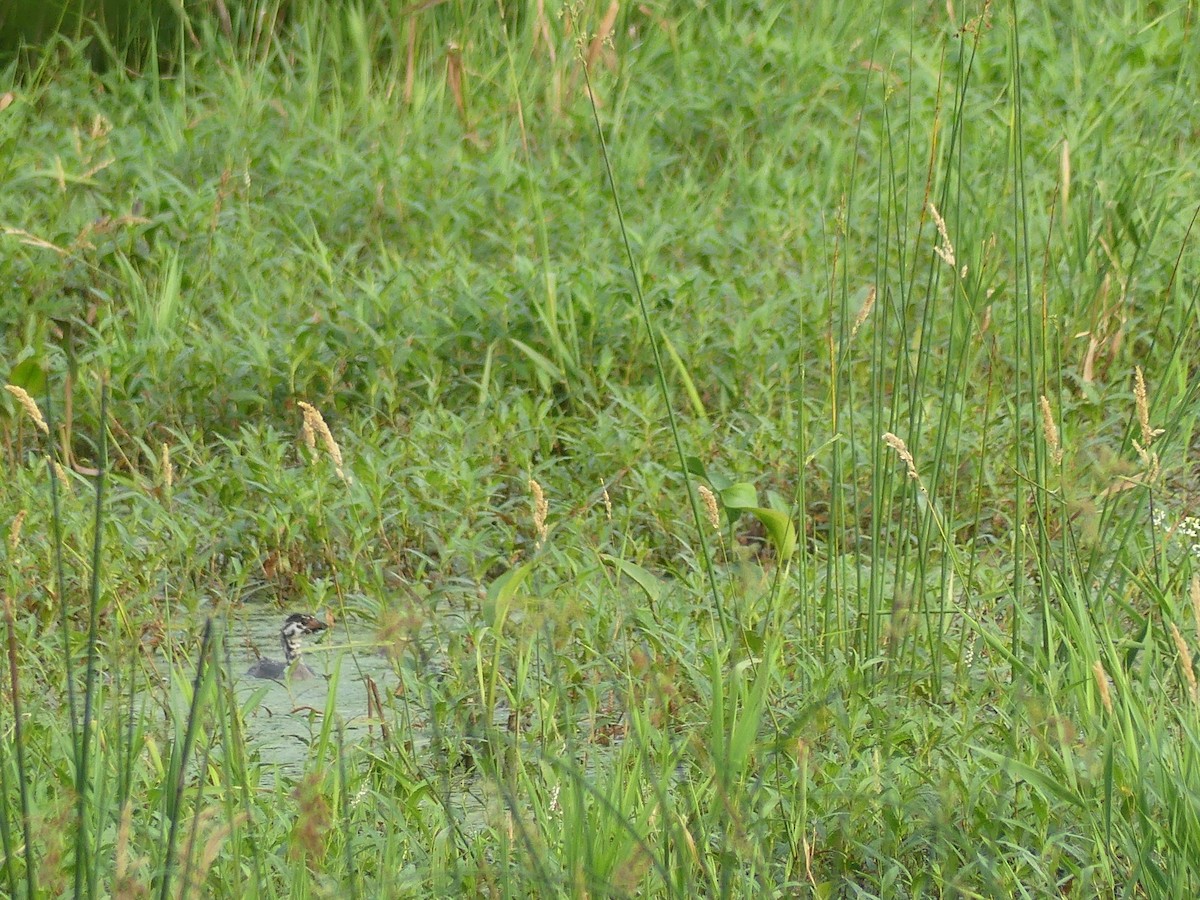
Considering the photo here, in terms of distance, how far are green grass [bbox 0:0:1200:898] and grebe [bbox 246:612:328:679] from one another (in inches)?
2.4

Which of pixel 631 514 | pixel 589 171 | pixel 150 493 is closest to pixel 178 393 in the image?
pixel 150 493

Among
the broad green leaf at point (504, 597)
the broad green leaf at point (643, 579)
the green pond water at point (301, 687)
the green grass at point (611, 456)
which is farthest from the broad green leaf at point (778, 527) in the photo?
the green pond water at point (301, 687)

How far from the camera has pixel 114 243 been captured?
150 inches

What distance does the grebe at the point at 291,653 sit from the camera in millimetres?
2465

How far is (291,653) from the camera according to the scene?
2.46m

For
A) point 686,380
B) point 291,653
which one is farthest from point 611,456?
point 291,653

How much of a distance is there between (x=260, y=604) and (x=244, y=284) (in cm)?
124

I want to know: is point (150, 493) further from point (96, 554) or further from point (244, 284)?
point (96, 554)

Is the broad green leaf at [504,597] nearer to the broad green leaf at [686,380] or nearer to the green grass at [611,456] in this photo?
the green grass at [611,456]

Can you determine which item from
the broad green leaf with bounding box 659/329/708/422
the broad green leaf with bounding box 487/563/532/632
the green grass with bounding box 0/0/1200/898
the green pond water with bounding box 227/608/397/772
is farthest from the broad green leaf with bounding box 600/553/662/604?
the broad green leaf with bounding box 659/329/708/422

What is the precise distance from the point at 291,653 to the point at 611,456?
839 millimetres

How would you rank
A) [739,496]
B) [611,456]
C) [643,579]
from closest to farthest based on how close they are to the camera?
[643,579] < [739,496] < [611,456]

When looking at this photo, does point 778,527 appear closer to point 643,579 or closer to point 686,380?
point 643,579

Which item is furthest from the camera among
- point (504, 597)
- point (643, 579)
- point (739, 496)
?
point (739, 496)
